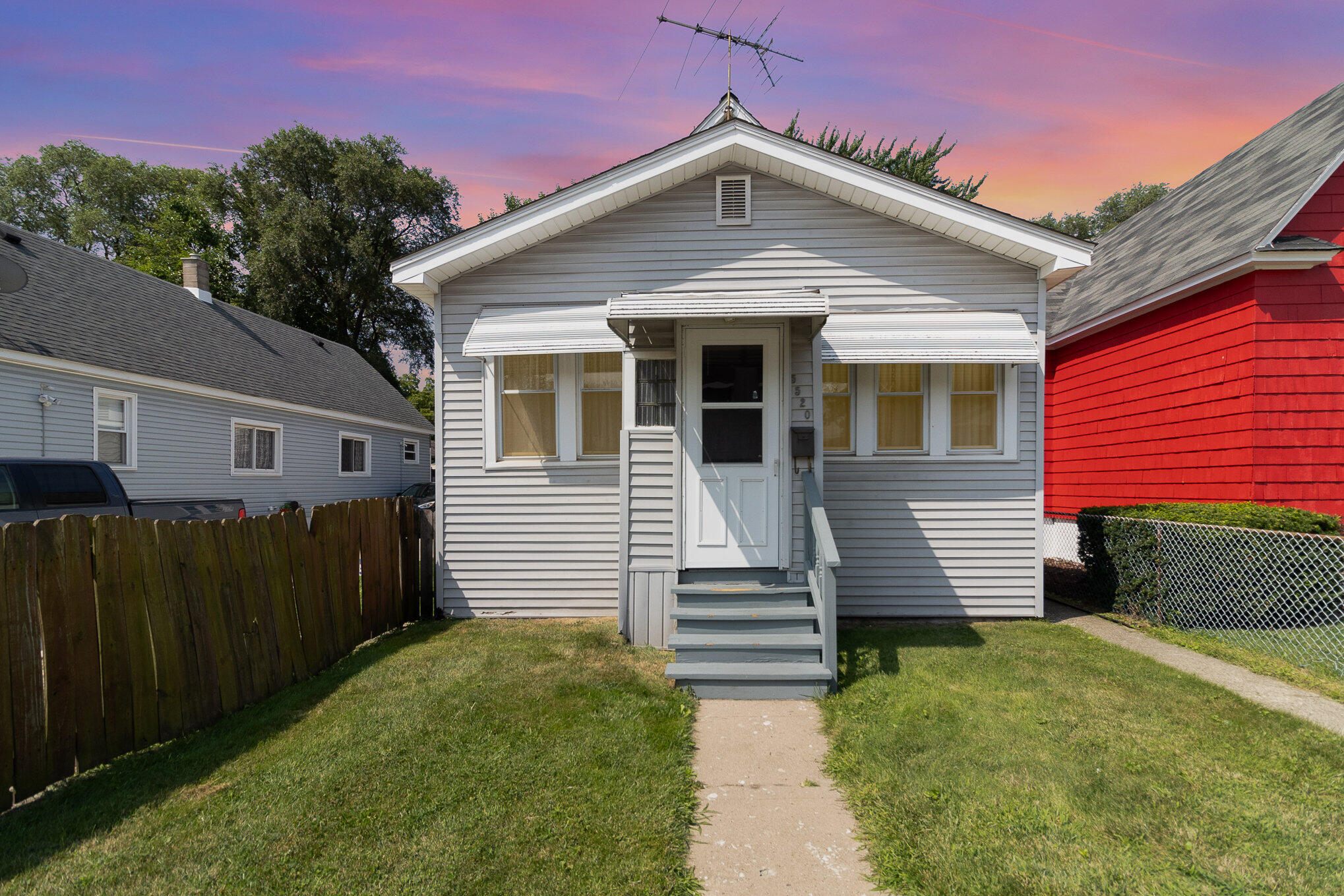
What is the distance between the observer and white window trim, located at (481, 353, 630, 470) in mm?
7309

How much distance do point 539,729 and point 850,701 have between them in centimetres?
218

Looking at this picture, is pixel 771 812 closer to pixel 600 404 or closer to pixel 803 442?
pixel 803 442

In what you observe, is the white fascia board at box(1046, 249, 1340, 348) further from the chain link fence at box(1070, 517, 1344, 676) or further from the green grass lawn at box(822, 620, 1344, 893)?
the green grass lawn at box(822, 620, 1344, 893)

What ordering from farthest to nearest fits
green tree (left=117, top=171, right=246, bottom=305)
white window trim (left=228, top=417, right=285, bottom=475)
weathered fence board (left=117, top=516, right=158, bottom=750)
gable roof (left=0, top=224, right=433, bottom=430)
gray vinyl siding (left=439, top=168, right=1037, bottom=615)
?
green tree (left=117, top=171, right=246, bottom=305) → white window trim (left=228, top=417, right=285, bottom=475) → gable roof (left=0, top=224, right=433, bottom=430) → gray vinyl siding (left=439, top=168, right=1037, bottom=615) → weathered fence board (left=117, top=516, right=158, bottom=750)

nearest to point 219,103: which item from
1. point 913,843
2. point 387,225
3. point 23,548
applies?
point 23,548

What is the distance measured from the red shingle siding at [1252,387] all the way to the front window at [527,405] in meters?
7.70

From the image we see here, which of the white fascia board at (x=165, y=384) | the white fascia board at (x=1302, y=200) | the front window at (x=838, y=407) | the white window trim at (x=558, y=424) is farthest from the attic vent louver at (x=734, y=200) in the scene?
the white fascia board at (x=165, y=384)

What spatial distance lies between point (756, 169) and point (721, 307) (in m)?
2.46

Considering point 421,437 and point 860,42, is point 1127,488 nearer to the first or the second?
point 860,42

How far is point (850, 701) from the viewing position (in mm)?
4750

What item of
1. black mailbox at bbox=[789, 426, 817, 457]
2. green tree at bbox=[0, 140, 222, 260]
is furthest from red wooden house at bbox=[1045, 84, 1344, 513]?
green tree at bbox=[0, 140, 222, 260]

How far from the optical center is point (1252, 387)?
731cm

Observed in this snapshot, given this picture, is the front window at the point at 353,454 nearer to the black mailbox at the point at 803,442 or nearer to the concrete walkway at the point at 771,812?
the black mailbox at the point at 803,442

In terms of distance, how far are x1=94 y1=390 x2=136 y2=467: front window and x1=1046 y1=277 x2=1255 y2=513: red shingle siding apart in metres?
16.1
